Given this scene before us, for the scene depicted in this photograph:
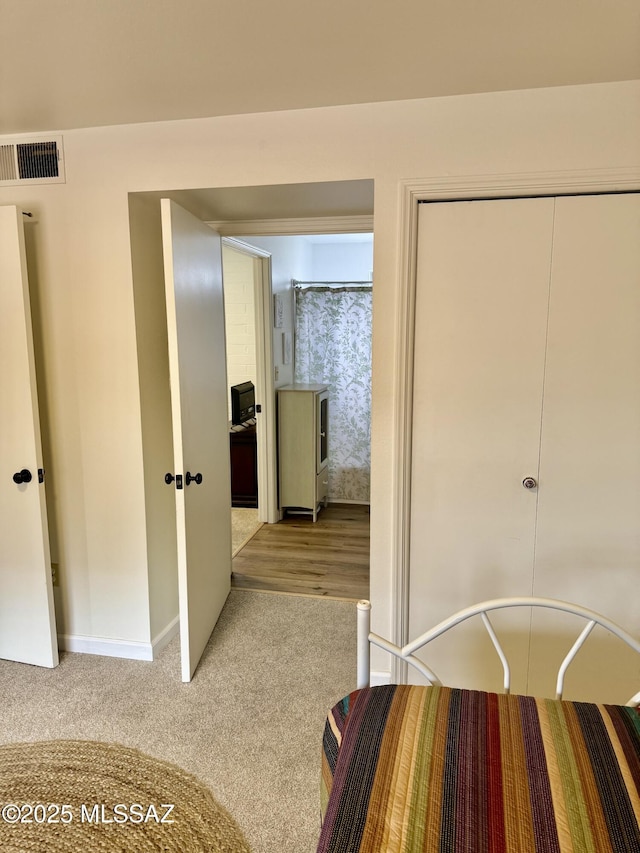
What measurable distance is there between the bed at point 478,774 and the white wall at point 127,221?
1.06m

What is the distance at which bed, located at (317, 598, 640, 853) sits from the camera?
3.05ft

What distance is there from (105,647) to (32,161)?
2200 millimetres

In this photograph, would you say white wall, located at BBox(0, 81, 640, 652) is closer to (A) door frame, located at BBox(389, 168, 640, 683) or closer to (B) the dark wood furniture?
(A) door frame, located at BBox(389, 168, 640, 683)

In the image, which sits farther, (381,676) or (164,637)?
(164,637)

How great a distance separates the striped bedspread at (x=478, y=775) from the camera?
93cm

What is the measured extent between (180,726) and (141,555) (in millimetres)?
740

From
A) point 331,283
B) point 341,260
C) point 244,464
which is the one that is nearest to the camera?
point 244,464

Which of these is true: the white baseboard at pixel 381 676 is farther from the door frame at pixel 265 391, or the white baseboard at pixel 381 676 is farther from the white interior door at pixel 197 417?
the door frame at pixel 265 391

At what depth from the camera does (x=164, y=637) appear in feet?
8.87

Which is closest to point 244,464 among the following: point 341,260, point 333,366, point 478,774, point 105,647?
point 333,366

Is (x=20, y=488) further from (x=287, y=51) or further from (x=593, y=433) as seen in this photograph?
(x=593, y=433)

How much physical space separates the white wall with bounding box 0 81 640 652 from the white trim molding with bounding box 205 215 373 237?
60 centimetres

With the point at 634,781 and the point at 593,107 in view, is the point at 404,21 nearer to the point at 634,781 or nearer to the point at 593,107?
the point at 593,107

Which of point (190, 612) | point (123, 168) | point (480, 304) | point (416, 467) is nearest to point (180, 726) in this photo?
point (190, 612)
